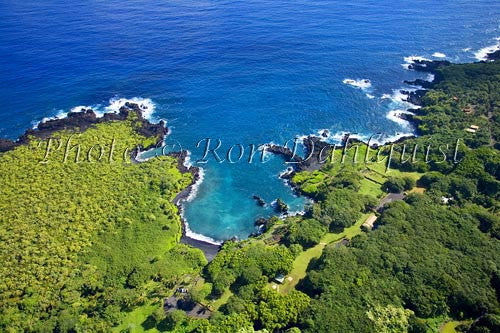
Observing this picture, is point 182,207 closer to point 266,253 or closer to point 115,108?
point 266,253

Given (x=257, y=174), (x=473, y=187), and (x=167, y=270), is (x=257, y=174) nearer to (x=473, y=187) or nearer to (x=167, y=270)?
(x=167, y=270)

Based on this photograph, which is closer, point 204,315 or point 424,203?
point 204,315

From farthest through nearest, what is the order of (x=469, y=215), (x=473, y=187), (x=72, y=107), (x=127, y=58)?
(x=127, y=58) → (x=72, y=107) → (x=473, y=187) → (x=469, y=215)

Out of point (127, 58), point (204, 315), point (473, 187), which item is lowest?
point (204, 315)

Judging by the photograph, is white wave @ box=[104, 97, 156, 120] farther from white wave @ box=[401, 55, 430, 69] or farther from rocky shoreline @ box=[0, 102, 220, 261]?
white wave @ box=[401, 55, 430, 69]

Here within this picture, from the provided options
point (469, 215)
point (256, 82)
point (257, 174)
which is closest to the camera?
point (469, 215)

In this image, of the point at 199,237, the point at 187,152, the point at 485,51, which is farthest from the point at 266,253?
the point at 485,51

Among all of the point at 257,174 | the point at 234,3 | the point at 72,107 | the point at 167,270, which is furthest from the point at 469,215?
the point at 234,3
